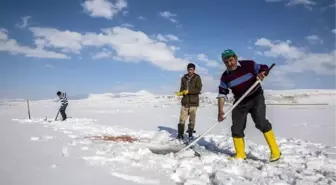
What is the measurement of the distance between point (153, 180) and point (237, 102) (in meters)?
2.10

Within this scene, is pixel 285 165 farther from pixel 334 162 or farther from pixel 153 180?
pixel 153 180

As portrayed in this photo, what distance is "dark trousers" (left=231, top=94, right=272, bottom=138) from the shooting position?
4.95m

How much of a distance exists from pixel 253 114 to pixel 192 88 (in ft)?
8.92

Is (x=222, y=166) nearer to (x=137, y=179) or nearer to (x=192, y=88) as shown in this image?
(x=137, y=179)

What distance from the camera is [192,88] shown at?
7.64 metres

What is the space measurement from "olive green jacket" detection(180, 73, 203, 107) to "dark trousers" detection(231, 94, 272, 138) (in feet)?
8.27

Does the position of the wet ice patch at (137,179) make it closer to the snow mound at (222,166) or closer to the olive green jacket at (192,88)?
the snow mound at (222,166)

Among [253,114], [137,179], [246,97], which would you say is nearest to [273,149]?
[253,114]

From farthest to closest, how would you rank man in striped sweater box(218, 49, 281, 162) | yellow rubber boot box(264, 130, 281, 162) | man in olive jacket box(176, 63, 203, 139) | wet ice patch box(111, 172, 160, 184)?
man in olive jacket box(176, 63, 203, 139) → man in striped sweater box(218, 49, 281, 162) → yellow rubber boot box(264, 130, 281, 162) → wet ice patch box(111, 172, 160, 184)

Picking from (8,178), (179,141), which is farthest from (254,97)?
(8,178)

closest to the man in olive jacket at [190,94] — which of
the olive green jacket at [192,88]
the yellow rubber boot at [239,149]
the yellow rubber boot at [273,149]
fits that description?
the olive green jacket at [192,88]

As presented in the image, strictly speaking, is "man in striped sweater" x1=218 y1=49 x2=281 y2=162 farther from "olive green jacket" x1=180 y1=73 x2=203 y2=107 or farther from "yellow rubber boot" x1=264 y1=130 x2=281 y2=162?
"olive green jacket" x1=180 y1=73 x2=203 y2=107

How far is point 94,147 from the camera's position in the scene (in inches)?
233

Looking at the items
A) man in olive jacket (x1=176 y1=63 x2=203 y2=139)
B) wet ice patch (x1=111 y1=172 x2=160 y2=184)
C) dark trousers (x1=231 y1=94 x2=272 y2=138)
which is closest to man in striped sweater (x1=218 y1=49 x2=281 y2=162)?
dark trousers (x1=231 y1=94 x2=272 y2=138)
